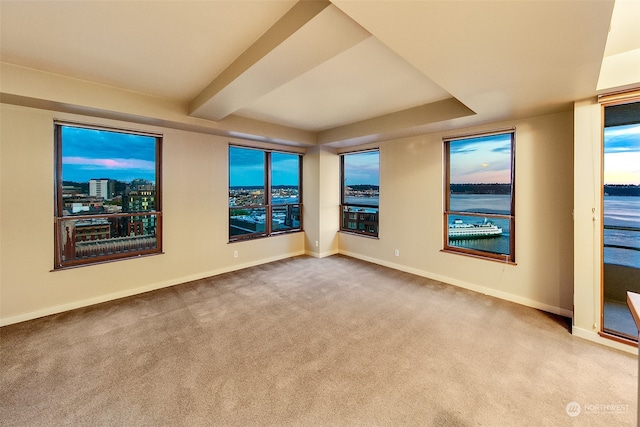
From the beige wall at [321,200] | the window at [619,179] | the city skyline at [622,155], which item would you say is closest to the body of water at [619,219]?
the window at [619,179]

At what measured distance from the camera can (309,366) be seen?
7.02 feet

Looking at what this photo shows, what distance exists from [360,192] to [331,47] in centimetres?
398

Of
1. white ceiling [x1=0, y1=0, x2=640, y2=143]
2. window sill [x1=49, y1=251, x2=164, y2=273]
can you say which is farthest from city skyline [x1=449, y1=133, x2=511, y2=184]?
window sill [x1=49, y1=251, x2=164, y2=273]

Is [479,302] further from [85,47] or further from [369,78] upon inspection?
[85,47]

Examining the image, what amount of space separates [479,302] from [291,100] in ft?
12.0

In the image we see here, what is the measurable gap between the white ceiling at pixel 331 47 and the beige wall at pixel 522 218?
46 cm

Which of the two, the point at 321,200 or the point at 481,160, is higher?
the point at 481,160

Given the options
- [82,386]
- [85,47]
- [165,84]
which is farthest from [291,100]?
[82,386]

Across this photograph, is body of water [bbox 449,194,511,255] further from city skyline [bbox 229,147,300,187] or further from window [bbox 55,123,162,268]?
window [bbox 55,123,162,268]

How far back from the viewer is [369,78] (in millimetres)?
2766

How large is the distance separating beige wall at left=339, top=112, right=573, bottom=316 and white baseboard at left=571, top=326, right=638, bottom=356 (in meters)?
0.51

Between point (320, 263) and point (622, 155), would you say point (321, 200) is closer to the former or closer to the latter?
point (320, 263)

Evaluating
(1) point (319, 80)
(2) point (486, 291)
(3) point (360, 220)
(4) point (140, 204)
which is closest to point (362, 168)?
→ (3) point (360, 220)

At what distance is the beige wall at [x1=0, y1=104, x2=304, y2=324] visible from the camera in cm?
287
